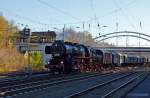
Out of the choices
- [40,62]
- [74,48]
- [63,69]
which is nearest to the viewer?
[63,69]

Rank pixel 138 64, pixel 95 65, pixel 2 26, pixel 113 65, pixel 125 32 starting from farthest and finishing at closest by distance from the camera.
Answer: pixel 125 32 → pixel 138 64 → pixel 2 26 → pixel 113 65 → pixel 95 65

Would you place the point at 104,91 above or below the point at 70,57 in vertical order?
below

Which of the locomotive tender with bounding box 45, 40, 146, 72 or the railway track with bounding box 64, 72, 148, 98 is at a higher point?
the locomotive tender with bounding box 45, 40, 146, 72

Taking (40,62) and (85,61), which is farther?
(40,62)

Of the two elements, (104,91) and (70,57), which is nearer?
(104,91)

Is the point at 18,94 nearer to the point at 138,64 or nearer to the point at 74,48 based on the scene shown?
the point at 74,48

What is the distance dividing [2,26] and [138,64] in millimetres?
40513

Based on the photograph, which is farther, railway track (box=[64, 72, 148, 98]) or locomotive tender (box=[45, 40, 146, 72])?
locomotive tender (box=[45, 40, 146, 72])

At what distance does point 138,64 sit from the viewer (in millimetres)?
113750

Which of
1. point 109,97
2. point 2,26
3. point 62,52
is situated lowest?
point 109,97

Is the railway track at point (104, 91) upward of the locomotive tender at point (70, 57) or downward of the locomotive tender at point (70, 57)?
downward

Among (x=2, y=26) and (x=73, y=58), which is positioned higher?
(x=2, y=26)

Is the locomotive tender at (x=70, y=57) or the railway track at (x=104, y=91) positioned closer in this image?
the railway track at (x=104, y=91)

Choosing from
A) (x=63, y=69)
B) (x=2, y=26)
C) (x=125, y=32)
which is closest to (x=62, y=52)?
(x=63, y=69)
